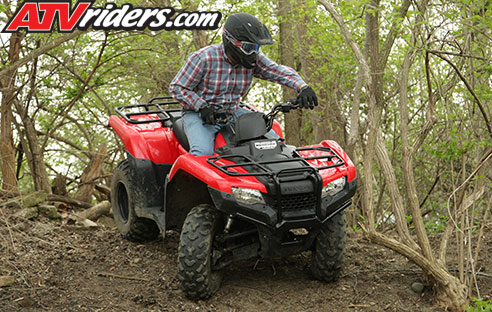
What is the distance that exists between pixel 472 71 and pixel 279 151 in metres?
1.68

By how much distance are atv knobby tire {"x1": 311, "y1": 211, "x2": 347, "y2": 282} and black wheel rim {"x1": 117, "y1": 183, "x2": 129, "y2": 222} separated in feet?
7.37

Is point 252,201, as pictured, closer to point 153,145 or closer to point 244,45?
point 244,45

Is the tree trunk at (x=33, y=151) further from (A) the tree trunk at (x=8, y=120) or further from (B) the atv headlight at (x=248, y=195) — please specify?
(B) the atv headlight at (x=248, y=195)

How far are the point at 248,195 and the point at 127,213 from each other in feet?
7.60

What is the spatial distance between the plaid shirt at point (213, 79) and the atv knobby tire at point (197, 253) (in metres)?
0.88

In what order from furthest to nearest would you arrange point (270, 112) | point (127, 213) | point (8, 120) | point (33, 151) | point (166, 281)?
1. point (33, 151)
2. point (8, 120)
3. point (127, 213)
4. point (166, 281)
5. point (270, 112)

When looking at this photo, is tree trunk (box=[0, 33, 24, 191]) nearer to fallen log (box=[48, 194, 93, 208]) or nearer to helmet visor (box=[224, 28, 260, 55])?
fallen log (box=[48, 194, 93, 208])

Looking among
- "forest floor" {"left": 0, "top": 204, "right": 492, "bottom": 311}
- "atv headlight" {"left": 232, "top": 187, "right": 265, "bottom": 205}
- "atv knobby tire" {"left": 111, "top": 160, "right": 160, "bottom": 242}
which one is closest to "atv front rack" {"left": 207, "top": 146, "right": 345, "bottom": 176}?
"atv headlight" {"left": 232, "top": 187, "right": 265, "bottom": 205}

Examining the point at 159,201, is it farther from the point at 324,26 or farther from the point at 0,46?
the point at 324,26

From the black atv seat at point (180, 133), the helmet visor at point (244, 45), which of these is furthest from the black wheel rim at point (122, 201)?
the helmet visor at point (244, 45)

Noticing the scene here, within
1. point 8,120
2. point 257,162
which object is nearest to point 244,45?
point 257,162

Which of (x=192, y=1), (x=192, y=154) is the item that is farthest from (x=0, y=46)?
(x=192, y=154)

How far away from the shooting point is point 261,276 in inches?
197

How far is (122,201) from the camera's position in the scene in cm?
627
